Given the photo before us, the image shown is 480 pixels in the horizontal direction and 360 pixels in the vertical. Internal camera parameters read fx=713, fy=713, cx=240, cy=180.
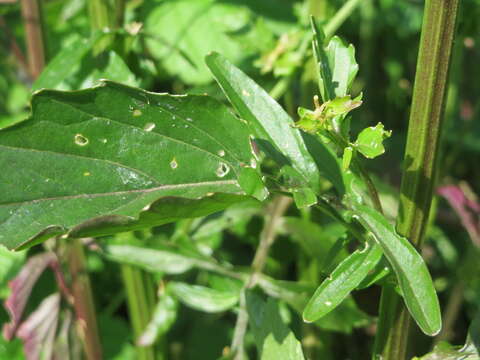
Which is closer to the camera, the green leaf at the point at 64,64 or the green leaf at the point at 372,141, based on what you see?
the green leaf at the point at 372,141

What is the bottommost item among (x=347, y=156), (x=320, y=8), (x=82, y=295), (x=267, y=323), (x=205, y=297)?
(x=82, y=295)

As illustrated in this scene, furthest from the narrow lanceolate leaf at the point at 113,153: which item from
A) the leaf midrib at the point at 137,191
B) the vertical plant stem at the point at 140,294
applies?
the vertical plant stem at the point at 140,294

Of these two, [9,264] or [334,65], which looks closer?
[334,65]

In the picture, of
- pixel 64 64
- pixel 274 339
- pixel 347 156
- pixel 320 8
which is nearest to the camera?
pixel 347 156

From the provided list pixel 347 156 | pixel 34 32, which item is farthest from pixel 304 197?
pixel 34 32

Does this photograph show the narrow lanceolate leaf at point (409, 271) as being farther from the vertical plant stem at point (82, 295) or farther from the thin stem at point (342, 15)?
the vertical plant stem at point (82, 295)

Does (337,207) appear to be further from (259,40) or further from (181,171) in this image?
(259,40)

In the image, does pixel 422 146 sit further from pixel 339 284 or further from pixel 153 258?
pixel 153 258

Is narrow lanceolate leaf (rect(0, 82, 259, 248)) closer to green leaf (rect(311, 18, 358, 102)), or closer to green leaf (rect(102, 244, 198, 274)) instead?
green leaf (rect(311, 18, 358, 102))
